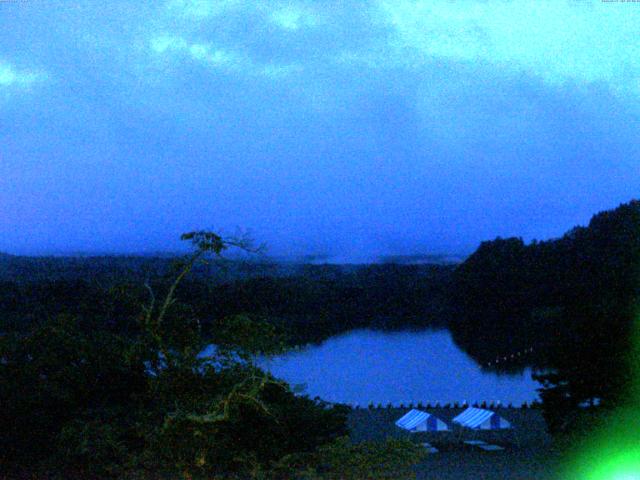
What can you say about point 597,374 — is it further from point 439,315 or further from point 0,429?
point 439,315

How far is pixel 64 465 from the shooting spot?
6840 mm

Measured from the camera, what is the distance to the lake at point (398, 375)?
26281 millimetres

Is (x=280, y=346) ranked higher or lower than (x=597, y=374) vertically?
higher

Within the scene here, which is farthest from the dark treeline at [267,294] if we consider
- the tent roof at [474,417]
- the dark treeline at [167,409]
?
the tent roof at [474,417]

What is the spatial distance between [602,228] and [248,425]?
4312cm

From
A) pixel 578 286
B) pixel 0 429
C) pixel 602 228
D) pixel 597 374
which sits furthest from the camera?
pixel 602 228

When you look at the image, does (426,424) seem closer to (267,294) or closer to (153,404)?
(153,404)

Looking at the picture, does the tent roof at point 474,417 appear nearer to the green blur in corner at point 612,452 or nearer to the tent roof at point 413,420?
the tent roof at point 413,420

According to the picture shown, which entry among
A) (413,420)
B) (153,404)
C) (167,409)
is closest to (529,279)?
(413,420)

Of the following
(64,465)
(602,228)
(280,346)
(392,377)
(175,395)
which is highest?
(602,228)

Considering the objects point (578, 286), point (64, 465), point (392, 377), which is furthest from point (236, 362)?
point (578, 286)

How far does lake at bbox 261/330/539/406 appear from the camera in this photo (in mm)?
26281

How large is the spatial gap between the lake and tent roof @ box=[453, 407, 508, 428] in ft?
26.6

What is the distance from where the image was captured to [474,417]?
13.6m
